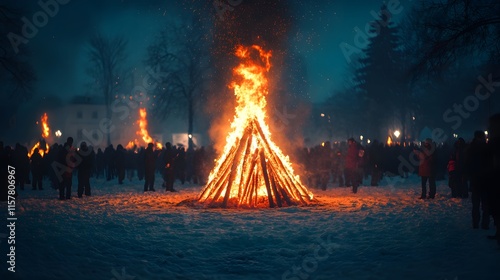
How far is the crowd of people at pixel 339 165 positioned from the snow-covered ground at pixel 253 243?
120 cm

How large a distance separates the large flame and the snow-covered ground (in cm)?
94

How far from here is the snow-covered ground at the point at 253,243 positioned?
22.5ft

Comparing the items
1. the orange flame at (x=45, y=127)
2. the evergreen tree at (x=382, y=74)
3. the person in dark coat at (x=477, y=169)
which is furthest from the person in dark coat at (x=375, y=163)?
the orange flame at (x=45, y=127)

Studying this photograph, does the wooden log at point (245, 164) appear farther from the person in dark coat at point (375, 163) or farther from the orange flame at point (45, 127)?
the orange flame at point (45, 127)

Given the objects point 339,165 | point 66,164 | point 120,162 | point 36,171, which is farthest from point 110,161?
point 339,165

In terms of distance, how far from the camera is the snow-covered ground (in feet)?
22.5

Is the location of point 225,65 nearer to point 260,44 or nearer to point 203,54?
point 203,54

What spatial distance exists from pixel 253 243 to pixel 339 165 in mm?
12099

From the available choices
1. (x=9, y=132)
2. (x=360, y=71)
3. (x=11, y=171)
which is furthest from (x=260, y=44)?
(x=9, y=132)

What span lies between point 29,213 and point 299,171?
12.2 meters

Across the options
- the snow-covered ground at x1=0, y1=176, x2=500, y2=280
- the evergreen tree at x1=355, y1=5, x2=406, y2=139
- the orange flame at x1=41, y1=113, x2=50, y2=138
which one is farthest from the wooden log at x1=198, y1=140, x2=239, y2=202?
the orange flame at x1=41, y1=113, x2=50, y2=138

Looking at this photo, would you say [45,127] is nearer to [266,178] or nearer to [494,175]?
[266,178]

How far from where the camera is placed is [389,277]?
6.52m

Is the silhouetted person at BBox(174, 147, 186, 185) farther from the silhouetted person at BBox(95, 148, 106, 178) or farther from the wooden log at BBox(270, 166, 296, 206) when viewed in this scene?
the wooden log at BBox(270, 166, 296, 206)
